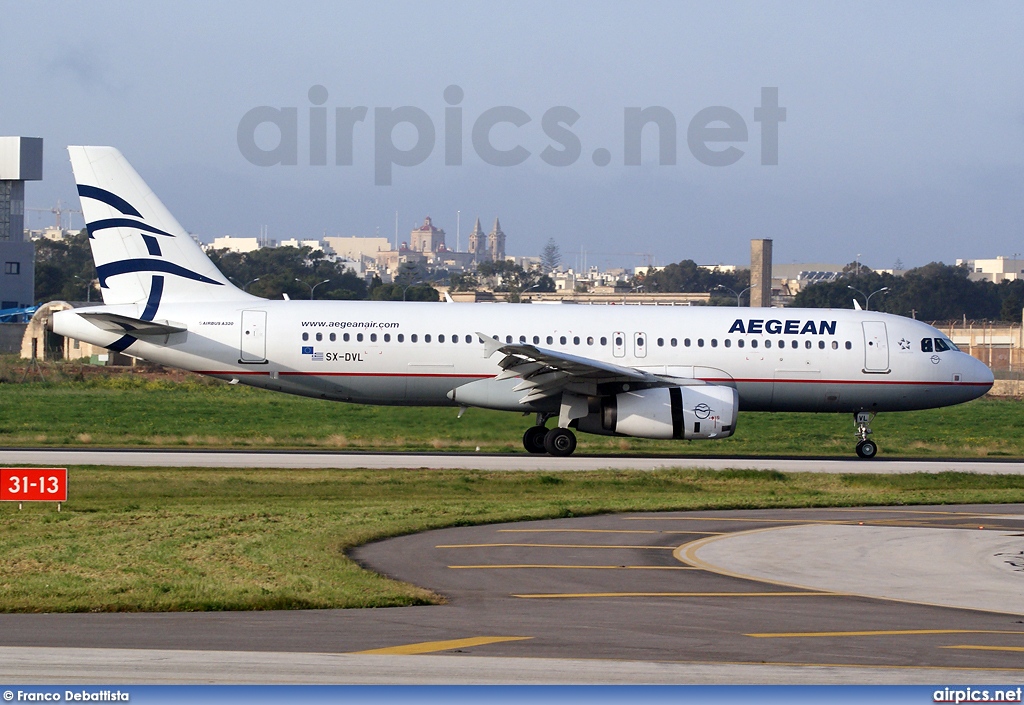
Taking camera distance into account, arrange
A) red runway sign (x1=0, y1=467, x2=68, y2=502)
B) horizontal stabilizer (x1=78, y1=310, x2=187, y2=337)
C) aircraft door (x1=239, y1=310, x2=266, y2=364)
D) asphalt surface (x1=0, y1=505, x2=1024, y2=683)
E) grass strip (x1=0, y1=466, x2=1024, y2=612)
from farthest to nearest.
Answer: aircraft door (x1=239, y1=310, x2=266, y2=364)
horizontal stabilizer (x1=78, y1=310, x2=187, y2=337)
red runway sign (x1=0, y1=467, x2=68, y2=502)
grass strip (x1=0, y1=466, x2=1024, y2=612)
asphalt surface (x1=0, y1=505, x2=1024, y2=683)

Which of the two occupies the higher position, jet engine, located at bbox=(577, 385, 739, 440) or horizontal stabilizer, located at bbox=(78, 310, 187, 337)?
horizontal stabilizer, located at bbox=(78, 310, 187, 337)

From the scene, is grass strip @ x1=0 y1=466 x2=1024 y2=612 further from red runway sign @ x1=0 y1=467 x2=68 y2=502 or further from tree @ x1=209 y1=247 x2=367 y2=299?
tree @ x1=209 y1=247 x2=367 y2=299

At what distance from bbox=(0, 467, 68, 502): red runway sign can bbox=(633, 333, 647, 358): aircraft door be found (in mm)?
15628

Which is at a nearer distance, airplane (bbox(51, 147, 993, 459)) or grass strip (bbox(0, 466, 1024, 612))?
grass strip (bbox(0, 466, 1024, 612))

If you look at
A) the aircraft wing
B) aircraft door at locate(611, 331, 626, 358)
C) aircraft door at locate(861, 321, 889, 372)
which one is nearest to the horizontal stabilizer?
the aircraft wing

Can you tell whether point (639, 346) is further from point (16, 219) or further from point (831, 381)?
point (16, 219)

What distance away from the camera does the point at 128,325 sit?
3081 cm

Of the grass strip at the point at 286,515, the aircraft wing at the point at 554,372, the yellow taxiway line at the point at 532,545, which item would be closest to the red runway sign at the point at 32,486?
the grass strip at the point at 286,515

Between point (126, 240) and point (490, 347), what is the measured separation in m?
9.84

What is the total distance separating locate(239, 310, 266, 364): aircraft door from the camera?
31.4 meters

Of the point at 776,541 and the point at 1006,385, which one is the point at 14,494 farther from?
the point at 1006,385

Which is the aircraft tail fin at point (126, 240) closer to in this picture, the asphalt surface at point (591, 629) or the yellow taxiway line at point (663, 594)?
the asphalt surface at point (591, 629)

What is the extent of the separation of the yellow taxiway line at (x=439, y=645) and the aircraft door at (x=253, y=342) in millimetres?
21270

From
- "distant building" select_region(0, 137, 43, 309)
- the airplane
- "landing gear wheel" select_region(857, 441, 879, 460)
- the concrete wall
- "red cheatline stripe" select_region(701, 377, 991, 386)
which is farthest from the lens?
the concrete wall
